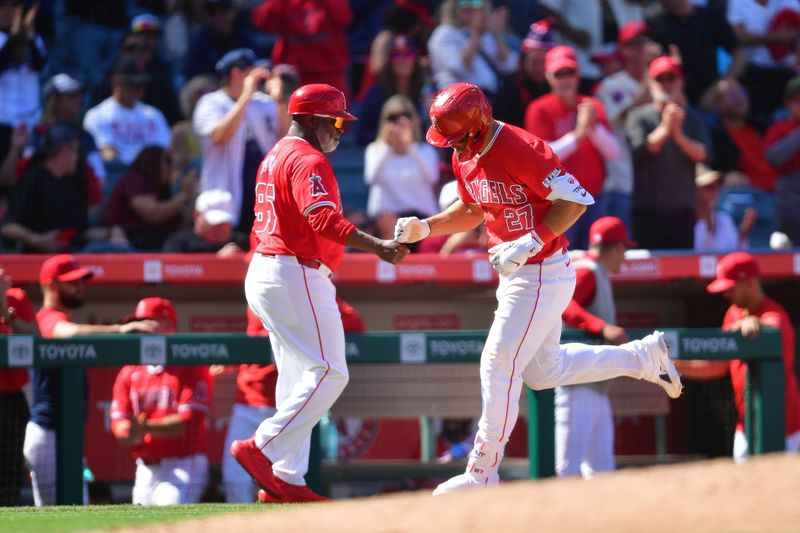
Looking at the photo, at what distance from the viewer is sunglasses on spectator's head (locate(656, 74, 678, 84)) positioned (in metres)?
9.09

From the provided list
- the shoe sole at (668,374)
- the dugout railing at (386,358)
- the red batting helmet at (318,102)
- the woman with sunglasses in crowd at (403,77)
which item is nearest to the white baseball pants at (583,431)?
the dugout railing at (386,358)

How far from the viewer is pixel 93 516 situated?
18.2 feet

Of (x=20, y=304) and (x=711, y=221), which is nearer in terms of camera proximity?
(x=20, y=304)

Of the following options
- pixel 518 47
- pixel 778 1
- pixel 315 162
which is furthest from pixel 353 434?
pixel 778 1

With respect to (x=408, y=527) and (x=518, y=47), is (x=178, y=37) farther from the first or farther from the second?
(x=408, y=527)

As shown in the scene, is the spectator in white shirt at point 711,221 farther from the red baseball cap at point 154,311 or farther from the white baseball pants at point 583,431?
the red baseball cap at point 154,311

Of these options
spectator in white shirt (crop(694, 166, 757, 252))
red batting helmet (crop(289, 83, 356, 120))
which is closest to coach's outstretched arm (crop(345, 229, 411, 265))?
red batting helmet (crop(289, 83, 356, 120))

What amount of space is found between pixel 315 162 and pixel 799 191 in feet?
16.1

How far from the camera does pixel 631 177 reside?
9.14 m

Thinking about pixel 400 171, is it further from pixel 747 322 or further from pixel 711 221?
pixel 747 322

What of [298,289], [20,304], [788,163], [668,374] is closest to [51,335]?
[20,304]

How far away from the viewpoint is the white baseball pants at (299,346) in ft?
18.9

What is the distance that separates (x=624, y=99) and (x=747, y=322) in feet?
9.79

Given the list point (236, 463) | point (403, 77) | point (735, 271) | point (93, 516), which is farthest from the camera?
point (403, 77)
